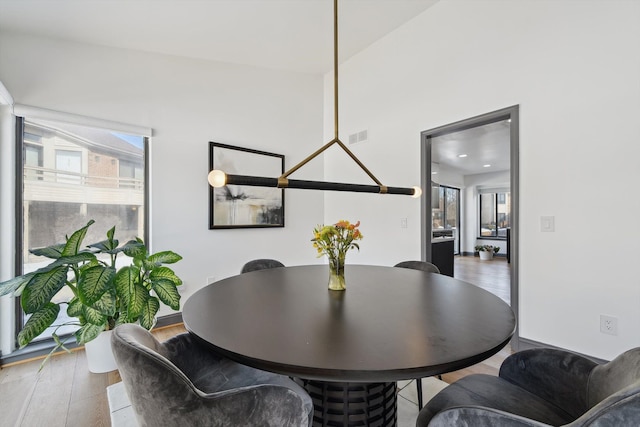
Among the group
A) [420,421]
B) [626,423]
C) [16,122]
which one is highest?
[16,122]

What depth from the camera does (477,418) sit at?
2.67 ft

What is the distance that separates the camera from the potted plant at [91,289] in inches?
73.4

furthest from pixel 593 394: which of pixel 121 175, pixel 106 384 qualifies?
pixel 121 175

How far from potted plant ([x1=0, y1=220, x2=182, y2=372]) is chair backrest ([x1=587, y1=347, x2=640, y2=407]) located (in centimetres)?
232

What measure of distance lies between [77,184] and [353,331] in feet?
9.84

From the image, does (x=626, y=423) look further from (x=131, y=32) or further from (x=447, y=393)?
(x=131, y=32)

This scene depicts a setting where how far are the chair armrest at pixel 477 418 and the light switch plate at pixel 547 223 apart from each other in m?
2.07

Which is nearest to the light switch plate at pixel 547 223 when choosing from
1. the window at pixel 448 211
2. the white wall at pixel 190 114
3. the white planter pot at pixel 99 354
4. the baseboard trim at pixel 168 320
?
the white wall at pixel 190 114

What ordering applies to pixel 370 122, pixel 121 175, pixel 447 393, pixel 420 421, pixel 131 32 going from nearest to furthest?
1. pixel 420 421
2. pixel 447 393
3. pixel 131 32
4. pixel 121 175
5. pixel 370 122

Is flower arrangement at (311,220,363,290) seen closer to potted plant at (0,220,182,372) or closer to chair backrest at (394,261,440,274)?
chair backrest at (394,261,440,274)

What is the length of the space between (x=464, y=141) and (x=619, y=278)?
3.72 meters

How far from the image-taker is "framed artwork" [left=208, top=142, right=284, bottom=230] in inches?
137

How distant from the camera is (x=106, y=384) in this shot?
7.11 ft

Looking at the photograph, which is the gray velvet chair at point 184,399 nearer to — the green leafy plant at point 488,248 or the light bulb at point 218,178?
the light bulb at point 218,178
